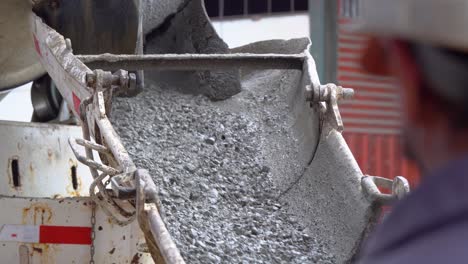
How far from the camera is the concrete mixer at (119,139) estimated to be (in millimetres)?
3385

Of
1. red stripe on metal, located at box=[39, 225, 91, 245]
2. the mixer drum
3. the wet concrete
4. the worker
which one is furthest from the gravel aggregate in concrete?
the worker

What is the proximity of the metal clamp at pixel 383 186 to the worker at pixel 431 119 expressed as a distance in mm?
2532

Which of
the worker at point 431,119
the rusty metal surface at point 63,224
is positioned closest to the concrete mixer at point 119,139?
the rusty metal surface at point 63,224

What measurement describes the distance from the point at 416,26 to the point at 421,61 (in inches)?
1.0

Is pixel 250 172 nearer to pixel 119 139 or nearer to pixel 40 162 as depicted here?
pixel 119 139

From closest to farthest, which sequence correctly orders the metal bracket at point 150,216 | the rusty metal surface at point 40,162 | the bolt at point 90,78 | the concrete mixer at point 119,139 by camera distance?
the metal bracket at point 150,216, the concrete mixer at point 119,139, the bolt at point 90,78, the rusty metal surface at point 40,162

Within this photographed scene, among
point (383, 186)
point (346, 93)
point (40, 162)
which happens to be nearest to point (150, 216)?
point (383, 186)

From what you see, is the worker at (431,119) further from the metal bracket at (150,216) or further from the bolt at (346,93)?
the bolt at (346,93)

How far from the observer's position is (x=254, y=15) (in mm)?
9328

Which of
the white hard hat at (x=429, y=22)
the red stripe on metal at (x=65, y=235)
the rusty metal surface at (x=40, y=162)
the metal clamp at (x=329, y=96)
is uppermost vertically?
the white hard hat at (x=429, y=22)

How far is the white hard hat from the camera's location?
28.7 inches

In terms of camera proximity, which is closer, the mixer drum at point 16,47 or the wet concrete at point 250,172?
the wet concrete at point 250,172

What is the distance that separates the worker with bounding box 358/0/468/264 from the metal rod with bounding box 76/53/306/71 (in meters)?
3.16

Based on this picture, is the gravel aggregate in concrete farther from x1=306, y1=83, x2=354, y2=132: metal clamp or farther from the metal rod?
x1=306, y1=83, x2=354, y2=132: metal clamp
